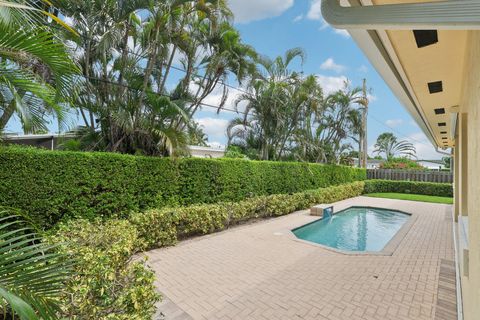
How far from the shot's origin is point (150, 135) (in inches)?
313

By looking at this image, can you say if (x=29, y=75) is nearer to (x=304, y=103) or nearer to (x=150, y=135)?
(x=150, y=135)

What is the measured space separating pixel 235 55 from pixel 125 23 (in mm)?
4366

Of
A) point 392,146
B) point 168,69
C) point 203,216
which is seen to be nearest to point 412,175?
point 203,216

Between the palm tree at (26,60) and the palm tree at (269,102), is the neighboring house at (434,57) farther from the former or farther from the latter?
the palm tree at (269,102)

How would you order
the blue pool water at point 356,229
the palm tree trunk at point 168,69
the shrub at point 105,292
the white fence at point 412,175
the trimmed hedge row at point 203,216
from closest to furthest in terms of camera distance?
the shrub at point 105,292, the trimmed hedge row at point 203,216, the palm tree trunk at point 168,69, the blue pool water at point 356,229, the white fence at point 412,175

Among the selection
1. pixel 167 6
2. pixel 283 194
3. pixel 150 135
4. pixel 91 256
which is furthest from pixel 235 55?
pixel 91 256

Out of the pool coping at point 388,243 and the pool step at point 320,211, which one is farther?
the pool step at point 320,211

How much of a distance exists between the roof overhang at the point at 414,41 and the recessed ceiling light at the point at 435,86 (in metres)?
0.04

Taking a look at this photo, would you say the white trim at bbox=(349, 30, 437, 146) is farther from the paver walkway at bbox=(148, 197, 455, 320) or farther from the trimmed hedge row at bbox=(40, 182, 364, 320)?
the paver walkway at bbox=(148, 197, 455, 320)

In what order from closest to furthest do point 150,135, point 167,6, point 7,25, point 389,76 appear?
point 7,25
point 389,76
point 167,6
point 150,135

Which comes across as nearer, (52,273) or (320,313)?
(52,273)

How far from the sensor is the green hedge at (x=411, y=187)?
1980 centimetres

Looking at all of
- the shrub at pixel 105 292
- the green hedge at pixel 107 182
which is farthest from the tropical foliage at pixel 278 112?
the shrub at pixel 105 292

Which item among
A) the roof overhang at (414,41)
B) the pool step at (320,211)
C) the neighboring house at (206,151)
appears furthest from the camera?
the neighboring house at (206,151)
